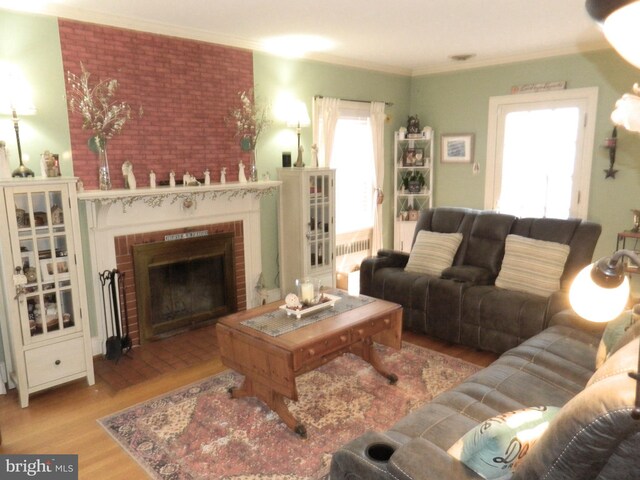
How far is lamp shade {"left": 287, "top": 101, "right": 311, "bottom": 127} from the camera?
189 inches

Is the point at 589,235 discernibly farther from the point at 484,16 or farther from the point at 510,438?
the point at 510,438

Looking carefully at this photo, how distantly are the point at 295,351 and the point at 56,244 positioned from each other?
192 centimetres

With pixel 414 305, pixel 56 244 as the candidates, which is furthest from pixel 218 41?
pixel 414 305

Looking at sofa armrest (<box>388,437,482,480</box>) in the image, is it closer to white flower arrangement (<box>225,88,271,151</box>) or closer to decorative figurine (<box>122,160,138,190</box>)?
decorative figurine (<box>122,160,138,190</box>)

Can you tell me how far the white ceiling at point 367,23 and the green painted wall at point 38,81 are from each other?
120 mm

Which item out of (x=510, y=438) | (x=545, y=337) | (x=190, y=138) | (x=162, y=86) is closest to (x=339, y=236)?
(x=190, y=138)

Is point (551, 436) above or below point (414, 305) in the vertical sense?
above

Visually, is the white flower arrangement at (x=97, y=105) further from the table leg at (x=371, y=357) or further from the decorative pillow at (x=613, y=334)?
the decorative pillow at (x=613, y=334)

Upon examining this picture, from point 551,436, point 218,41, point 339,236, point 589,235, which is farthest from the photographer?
point 339,236

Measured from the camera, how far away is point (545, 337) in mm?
2973

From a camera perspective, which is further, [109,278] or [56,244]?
[109,278]

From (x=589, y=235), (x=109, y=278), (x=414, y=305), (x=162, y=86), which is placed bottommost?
(x=414, y=305)

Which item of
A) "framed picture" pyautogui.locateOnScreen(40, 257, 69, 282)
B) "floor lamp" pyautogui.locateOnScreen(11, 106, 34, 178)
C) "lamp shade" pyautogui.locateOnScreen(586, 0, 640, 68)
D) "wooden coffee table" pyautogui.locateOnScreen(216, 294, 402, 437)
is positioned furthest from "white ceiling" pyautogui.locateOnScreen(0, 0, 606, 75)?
"lamp shade" pyautogui.locateOnScreen(586, 0, 640, 68)

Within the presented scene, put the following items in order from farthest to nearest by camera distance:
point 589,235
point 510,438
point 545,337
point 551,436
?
point 589,235, point 545,337, point 510,438, point 551,436
